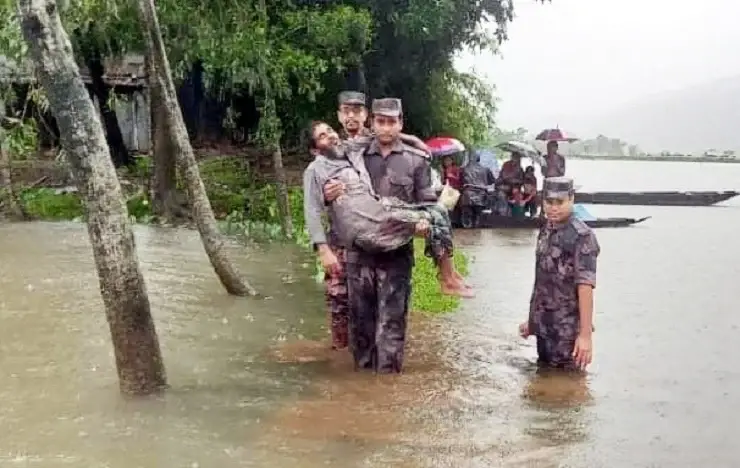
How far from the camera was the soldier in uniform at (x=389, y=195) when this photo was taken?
22.5 feet

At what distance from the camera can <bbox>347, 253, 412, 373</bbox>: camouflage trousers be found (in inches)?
273

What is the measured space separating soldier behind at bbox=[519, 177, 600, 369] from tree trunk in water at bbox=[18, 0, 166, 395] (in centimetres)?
267

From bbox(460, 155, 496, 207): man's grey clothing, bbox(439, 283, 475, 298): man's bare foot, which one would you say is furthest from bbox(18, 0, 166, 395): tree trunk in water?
bbox(460, 155, 496, 207): man's grey clothing

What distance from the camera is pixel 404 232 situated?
6.69 metres

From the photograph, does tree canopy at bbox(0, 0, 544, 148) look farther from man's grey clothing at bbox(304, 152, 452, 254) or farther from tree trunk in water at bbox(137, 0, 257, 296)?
man's grey clothing at bbox(304, 152, 452, 254)

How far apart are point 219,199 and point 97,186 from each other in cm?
1450

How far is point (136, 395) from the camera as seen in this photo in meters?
6.36

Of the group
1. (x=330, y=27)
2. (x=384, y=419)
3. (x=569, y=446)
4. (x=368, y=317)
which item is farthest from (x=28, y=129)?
(x=569, y=446)

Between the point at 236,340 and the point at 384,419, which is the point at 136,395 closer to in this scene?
the point at 384,419

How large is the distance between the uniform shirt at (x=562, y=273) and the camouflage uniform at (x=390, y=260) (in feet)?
3.05

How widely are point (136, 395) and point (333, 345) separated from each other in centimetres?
215

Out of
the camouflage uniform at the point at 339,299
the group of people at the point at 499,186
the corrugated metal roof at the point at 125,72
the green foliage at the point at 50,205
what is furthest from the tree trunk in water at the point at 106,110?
the camouflage uniform at the point at 339,299

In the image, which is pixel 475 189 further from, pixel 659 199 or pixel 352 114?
pixel 352 114

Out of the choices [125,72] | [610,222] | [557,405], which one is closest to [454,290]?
[557,405]
